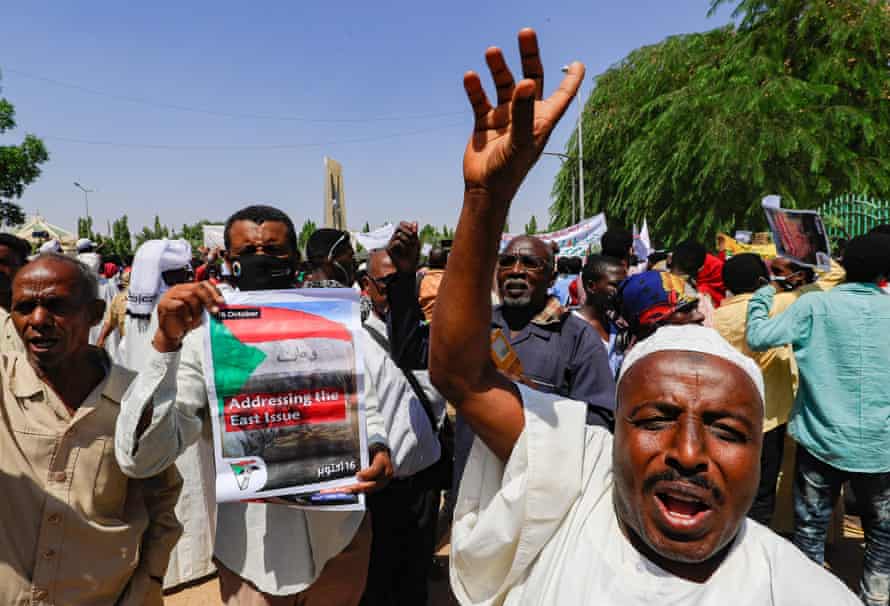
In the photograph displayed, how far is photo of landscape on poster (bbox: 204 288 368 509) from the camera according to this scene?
1.67 meters

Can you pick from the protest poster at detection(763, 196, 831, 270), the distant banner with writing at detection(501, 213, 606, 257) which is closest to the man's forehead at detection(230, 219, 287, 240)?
the protest poster at detection(763, 196, 831, 270)

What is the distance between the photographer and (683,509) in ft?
3.80

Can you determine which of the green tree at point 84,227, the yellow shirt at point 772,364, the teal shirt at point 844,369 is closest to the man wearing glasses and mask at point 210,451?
the teal shirt at point 844,369

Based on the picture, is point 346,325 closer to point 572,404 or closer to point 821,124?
point 572,404

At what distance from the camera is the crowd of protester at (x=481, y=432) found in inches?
Result: 45.9

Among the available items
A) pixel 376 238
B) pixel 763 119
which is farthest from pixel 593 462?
pixel 763 119

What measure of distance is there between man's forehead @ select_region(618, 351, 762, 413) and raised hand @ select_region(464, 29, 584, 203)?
18.2 inches

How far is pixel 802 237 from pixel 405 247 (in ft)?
9.60

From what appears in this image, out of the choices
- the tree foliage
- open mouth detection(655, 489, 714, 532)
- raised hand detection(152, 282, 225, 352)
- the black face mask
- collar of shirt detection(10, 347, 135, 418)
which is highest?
the tree foliage

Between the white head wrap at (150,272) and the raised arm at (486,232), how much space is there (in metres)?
2.56

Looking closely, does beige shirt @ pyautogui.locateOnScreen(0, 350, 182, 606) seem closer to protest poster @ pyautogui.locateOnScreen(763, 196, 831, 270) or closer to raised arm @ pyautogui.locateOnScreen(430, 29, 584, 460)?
raised arm @ pyautogui.locateOnScreen(430, 29, 584, 460)

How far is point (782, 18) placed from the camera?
14.7 metres

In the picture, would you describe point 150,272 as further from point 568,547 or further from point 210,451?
point 568,547

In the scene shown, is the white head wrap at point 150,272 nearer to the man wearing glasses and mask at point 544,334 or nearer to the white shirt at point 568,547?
the man wearing glasses and mask at point 544,334
